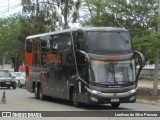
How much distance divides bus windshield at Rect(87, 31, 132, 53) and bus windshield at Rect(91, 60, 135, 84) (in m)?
0.69

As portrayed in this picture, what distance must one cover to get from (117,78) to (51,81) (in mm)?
6046

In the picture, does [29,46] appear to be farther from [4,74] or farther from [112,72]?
[4,74]

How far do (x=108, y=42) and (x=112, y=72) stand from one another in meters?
1.48

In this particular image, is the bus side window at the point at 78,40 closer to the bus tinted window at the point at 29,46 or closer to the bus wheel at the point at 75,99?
the bus wheel at the point at 75,99

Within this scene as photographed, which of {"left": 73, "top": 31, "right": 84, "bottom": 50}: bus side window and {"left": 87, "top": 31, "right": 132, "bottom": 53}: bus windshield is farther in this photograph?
{"left": 73, "top": 31, "right": 84, "bottom": 50}: bus side window

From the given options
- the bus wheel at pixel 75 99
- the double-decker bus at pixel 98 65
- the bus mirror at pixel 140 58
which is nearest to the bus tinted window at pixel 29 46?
the double-decker bus at pixel 98 65

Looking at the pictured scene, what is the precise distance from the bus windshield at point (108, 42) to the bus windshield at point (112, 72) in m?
0.69

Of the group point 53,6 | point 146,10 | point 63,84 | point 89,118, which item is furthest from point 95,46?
point 53,6

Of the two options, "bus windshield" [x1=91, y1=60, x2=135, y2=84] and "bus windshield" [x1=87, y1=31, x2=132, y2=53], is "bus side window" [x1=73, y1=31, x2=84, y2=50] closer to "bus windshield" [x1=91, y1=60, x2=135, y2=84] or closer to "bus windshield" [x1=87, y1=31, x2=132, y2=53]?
"bus windshield" [x1=87, y1=31, x2=132, y2=53]

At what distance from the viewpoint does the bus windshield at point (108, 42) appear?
2241 cm

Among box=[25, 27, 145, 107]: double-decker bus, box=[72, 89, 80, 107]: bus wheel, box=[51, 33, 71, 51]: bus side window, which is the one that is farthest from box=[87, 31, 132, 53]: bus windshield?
box=[72, 89, 80, 107]: bus wheel

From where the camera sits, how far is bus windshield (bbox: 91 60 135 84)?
2183 centimetres

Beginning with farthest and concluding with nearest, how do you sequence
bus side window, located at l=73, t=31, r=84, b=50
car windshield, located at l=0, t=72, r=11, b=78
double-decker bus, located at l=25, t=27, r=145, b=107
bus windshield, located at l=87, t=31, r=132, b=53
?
car windshield, located at l=0, t=72, r=11, b=78 → bus side window, located at l=73, t=31, r=84, b=50 → bus windshield, located at l=87, t=31, r=132, b=53 → double-decker bus, located at l=25, t=27, r=145, b=107

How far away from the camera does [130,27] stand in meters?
32.9
